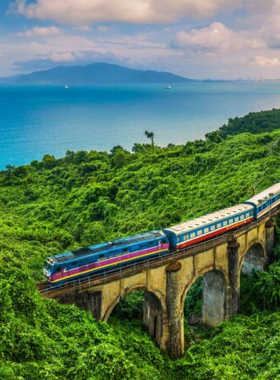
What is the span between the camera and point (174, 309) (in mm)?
27766

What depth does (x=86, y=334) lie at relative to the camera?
2073 cm

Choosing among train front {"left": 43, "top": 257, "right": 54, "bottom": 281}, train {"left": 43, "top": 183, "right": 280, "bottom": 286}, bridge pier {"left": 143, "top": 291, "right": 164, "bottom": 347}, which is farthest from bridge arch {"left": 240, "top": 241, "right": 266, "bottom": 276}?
train front {"left": 43, "top": 257, "right": 54, "bottom": 281}

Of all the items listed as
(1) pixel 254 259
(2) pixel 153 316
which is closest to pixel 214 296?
(1) pixel 254 259

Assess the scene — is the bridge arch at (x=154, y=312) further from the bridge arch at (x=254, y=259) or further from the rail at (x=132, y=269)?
the bridge arch at (x=254, y=259)

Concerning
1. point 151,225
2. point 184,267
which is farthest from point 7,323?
point 151,225

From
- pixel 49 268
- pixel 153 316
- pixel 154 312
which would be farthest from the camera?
pixel 153 316

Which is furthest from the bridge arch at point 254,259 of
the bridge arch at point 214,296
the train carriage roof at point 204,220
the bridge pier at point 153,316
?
the bridge pier at point 153,316

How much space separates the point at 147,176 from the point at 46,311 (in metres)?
45.1

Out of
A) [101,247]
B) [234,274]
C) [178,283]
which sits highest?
[101,247]

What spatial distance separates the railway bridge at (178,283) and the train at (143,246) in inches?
28.3

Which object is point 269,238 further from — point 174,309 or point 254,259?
point 174,309

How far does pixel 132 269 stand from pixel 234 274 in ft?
34.8

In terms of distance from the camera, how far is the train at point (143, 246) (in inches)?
930

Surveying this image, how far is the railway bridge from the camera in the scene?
2408 centimetres
